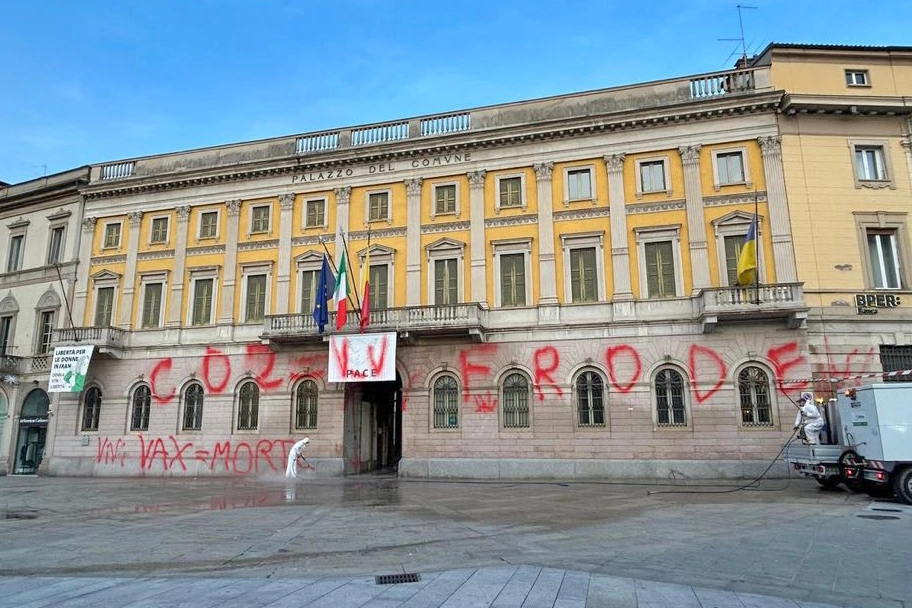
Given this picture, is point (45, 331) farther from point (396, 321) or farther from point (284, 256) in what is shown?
point (396, 321)

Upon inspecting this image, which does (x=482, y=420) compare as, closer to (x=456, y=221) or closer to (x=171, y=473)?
(x=456, y=221)

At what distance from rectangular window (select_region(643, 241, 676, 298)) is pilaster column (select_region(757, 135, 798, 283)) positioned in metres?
3.52

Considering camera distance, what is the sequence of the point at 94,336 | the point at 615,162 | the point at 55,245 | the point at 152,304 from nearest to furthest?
the point at 615,162 → the point at 94,336 → the point at 152,304 → the point at 55,245

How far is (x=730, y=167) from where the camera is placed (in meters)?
22.6

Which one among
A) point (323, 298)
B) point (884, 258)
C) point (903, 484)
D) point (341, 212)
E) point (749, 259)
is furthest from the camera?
point (341, 212)

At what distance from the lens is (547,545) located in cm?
957

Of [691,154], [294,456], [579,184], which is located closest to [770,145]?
[691,154]

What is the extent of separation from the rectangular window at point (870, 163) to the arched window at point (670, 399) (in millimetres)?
10222

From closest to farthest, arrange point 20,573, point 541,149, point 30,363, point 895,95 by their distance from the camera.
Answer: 1. point 20,573
2. point 895,95
3. point 541,149
4. point 30,363

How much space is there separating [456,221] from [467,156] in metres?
2.91

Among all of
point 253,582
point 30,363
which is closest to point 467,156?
point 253,582

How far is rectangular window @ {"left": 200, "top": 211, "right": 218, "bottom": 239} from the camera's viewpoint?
27609 mm

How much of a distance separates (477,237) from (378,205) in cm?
485

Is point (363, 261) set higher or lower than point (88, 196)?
lower
